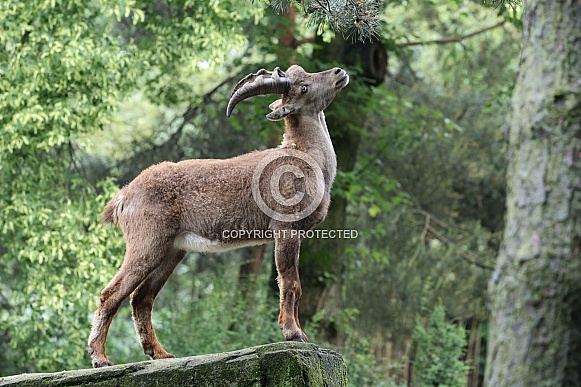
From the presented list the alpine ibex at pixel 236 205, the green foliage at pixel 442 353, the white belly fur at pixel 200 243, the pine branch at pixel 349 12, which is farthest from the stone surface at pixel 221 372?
the green foliage at pixel 442 353

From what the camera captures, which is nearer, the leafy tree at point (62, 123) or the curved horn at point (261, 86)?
the curved horn at point (261, 86)

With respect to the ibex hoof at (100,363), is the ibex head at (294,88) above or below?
above

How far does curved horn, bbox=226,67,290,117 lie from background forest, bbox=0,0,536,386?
2577 mm

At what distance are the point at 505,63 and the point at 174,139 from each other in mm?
7580

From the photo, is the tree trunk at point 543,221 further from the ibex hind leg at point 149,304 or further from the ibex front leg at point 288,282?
the ibex hind leg at point 149,304

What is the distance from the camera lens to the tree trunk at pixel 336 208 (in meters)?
11.4

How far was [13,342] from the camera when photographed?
37.5 feet

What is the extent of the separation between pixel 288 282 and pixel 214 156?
8.51 meters

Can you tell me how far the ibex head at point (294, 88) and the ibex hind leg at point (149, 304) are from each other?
4.15ft

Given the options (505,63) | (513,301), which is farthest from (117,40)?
(505,63)

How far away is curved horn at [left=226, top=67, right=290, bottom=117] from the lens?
570cm

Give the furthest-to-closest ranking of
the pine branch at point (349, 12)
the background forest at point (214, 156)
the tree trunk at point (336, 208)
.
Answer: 1. the tree trunk at point (336, 208)
2. the background forest at point (214, 156)
3. the pine branch at point (349, 12)

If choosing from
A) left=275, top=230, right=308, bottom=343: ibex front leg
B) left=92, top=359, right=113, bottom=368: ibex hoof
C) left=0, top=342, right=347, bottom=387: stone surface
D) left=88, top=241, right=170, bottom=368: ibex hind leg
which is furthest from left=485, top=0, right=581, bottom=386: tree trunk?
left=92, top=359, right=113, bottom=368: ibex hoof

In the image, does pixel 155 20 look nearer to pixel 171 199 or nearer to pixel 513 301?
pixel 171 199
